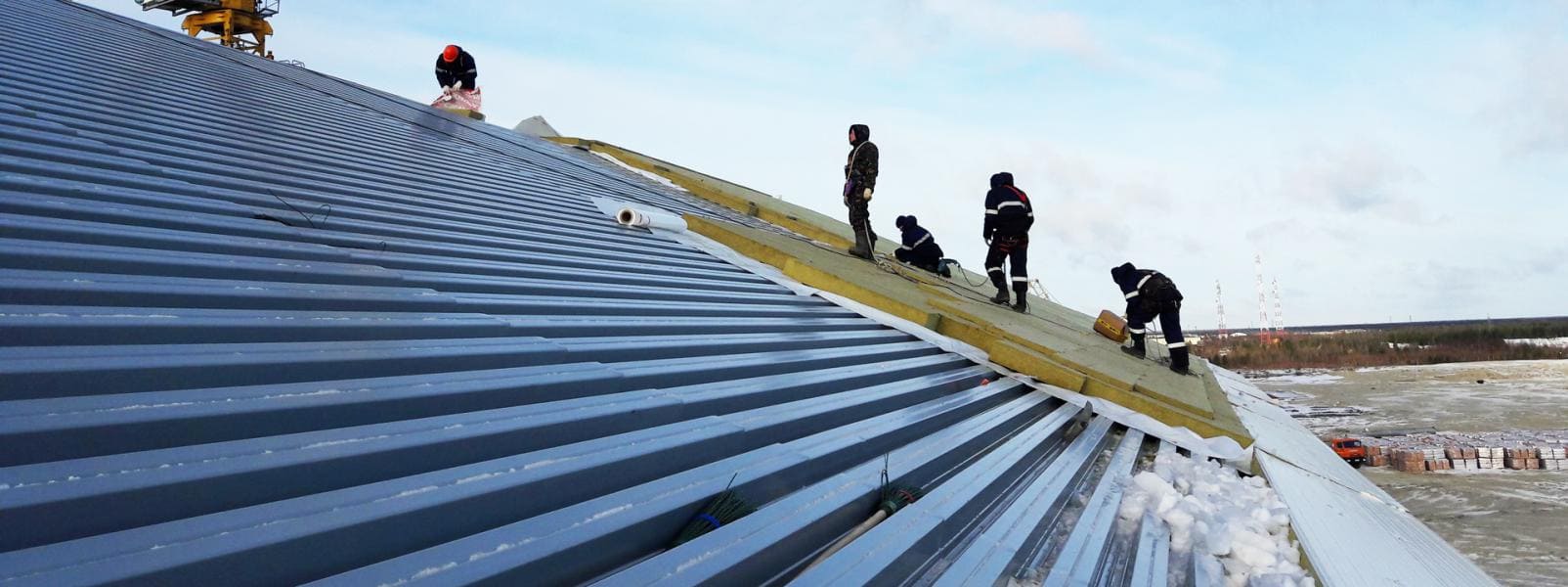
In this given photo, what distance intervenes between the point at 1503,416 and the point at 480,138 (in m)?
26.3

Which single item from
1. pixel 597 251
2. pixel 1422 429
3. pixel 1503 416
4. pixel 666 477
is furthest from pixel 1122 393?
pixel 1503 416

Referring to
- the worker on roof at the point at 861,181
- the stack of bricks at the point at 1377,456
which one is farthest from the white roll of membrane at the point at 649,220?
the stack of bricks at the point at 1377,456

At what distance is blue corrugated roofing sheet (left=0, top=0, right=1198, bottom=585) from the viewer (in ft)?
5.09

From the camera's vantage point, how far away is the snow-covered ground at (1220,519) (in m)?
3.12

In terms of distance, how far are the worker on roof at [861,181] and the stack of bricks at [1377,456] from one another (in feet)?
47.6

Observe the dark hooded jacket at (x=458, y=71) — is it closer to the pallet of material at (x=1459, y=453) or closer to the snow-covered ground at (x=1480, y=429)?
the snow-covered ground at (x=1480, y=429)

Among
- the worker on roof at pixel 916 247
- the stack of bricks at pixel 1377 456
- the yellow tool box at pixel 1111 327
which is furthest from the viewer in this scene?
the stack of bricks at pixel 1377 456

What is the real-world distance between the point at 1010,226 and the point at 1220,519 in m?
5.56

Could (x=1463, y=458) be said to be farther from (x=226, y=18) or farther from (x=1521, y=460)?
(x=226, y=18)

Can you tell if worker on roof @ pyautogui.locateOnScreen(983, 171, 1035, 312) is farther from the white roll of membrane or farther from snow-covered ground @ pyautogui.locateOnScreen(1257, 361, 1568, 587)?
snow-covered ground @ pyautogui.locateOnScreen(1257, 361, 1568, 587)

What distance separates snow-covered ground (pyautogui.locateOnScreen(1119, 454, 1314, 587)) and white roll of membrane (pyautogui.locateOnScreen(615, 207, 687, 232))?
12.8ft

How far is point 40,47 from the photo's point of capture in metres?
5.93

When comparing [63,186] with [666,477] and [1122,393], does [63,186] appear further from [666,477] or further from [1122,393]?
[1122,393]

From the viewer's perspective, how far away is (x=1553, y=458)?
16906mm
